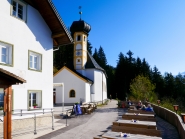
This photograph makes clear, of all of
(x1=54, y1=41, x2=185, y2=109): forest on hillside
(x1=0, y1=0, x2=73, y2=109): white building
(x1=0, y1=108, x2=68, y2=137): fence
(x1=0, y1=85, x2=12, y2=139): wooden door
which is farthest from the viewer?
(x1=54, y1=41, x2=185, y2=109): forest on hillside

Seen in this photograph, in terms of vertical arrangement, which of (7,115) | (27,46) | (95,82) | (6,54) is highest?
(27,46)

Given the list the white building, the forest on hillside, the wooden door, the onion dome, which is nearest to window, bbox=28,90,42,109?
the white building

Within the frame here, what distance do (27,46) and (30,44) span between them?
1.04 ft

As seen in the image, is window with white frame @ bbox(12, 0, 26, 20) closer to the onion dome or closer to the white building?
the white building

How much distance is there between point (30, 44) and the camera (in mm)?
11648

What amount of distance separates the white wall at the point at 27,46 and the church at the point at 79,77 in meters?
15.9

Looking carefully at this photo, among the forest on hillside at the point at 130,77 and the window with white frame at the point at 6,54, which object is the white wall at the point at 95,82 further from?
the window with white frame at the point at 6,54

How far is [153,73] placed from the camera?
59.2 meters

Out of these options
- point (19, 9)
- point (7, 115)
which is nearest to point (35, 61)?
point (19, 9)

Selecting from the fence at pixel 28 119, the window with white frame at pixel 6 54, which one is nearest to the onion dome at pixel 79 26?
the fence at pixel 28 119

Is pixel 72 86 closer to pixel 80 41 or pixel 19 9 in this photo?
pixel 80 41

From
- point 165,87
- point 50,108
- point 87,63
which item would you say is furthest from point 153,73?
point 50,108

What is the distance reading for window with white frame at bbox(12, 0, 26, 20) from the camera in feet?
35.9

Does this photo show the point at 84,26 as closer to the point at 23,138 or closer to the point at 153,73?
the point at 23,138
